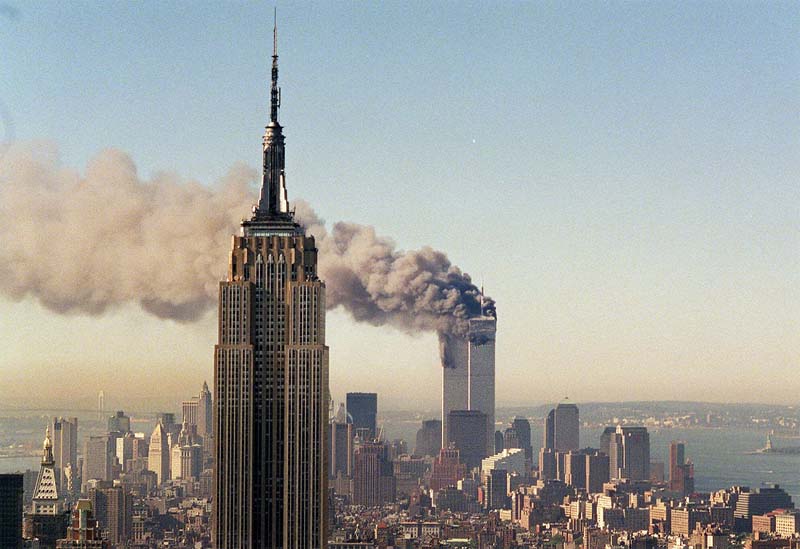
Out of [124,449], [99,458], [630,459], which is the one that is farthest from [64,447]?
[630,459]

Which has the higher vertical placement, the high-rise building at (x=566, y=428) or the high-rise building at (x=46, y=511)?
the high-rise building at (x=566, y=428)

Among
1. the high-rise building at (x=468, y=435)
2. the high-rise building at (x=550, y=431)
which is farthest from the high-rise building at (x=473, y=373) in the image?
the high-rise building at (x=550, y=431)

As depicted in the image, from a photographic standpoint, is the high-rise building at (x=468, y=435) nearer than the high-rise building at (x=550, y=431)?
No

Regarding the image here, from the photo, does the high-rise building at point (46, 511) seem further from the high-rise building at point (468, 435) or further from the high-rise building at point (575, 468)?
the high-rise building at point (575, 468)

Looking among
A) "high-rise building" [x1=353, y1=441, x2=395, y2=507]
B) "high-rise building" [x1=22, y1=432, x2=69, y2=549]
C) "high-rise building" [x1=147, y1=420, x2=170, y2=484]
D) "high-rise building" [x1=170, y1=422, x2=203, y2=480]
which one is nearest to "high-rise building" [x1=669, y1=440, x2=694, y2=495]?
"high-rise building" [x1=353, y1=441, x2=395, y2=507]

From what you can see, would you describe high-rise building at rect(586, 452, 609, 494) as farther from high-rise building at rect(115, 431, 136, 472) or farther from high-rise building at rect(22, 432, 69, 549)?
high-rise building at rect(22, 432, 69, 549)

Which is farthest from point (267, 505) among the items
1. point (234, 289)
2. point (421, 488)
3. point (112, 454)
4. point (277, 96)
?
point (421, 488)

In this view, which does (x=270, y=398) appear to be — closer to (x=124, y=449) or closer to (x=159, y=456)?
(x=124, y=449)
